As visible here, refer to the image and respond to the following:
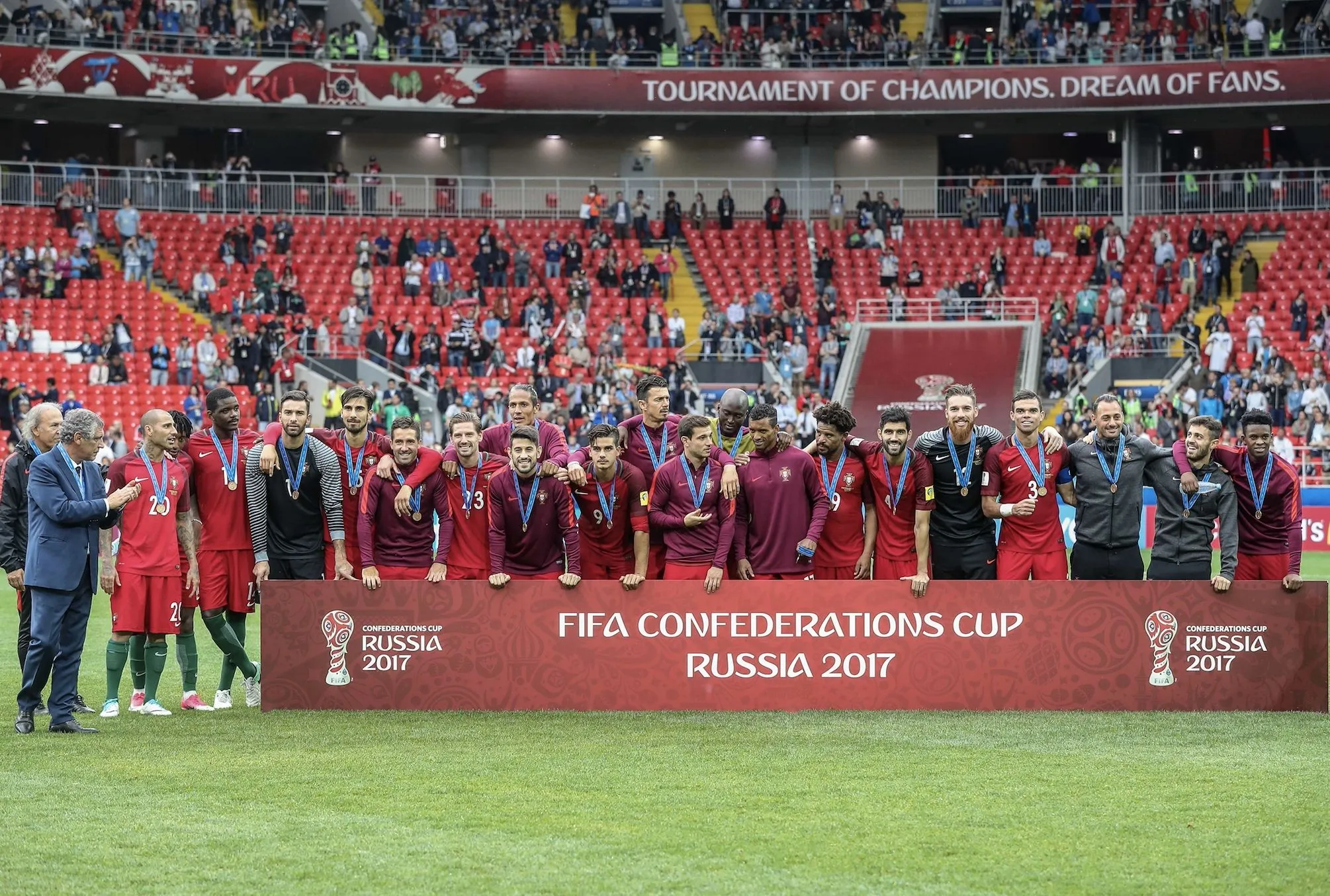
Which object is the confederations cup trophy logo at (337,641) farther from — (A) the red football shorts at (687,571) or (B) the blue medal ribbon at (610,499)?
(A) the red football shorts at (687,571)

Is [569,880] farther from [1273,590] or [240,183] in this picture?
[240,183]

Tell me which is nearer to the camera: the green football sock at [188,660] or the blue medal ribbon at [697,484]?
the blue medal ribbon at [697,484]

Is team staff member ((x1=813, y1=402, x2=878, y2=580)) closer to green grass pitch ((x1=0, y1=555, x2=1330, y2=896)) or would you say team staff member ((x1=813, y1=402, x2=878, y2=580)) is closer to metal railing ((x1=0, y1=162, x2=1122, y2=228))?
green grass pitch ((x1=0, y1=555, x2=1330, y2=896))

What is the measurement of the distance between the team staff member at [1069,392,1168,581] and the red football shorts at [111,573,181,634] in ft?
20.4

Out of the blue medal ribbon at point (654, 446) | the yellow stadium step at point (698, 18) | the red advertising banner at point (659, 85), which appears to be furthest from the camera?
the yellow stadium step at point (698, 18)

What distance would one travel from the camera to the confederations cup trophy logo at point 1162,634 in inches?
473

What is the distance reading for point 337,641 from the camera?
40.3ft

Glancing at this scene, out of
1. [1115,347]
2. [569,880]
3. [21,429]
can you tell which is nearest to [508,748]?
[569,880]

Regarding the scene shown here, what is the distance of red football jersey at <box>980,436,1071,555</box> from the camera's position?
1238 cm

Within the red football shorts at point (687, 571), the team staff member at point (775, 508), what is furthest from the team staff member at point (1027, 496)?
the red football shorts at point (687, 571)

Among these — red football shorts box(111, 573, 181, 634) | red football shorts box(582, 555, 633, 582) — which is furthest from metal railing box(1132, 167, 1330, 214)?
red football shorts box(111, 573, 181, 634)

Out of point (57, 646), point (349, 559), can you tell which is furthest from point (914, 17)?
point (57, 646)

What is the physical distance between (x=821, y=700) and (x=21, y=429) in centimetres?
593

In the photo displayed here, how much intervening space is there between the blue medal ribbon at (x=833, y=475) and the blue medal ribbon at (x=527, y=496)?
6.55ft
